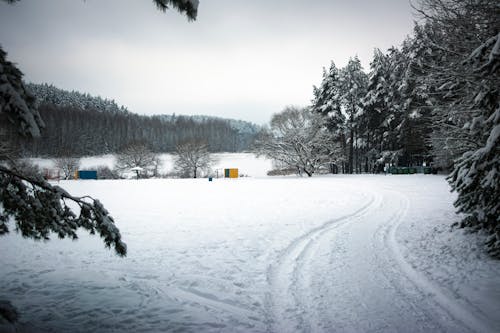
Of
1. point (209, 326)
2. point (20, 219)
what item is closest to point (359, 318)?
point (209, 326)

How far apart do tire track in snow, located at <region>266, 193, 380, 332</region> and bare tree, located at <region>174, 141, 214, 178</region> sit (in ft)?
124

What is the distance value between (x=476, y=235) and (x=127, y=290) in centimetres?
794

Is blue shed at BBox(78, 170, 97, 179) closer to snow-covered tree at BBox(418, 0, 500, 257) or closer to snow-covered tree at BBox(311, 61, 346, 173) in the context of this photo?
snow-covered tree at BBox(311, 61, 346, 173)

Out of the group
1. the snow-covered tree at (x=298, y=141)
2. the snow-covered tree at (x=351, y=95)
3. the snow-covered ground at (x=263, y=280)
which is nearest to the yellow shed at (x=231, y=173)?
the snow-covered tree at (x=298, y=141)

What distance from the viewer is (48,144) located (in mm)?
2781

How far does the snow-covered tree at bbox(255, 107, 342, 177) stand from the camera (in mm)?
30047

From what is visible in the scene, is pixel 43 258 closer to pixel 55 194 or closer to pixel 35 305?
pixel 35 305

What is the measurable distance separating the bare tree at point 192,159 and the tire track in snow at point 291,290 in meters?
37.8

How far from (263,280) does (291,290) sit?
2.03 feet

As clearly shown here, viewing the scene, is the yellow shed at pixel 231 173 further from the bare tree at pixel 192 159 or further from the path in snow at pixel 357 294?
the path in snow at pixel 357 294

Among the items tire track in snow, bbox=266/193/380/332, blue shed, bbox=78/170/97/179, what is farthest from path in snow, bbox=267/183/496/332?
blue shed, bbox=78/170/97/179

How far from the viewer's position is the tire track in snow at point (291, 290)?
3.57 meters

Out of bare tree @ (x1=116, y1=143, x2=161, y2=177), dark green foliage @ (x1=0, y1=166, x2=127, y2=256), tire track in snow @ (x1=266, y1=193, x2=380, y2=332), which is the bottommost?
tire track in snow @ (x1=266, y1=193, x2=380, y2=332)

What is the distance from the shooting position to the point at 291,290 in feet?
14.5
